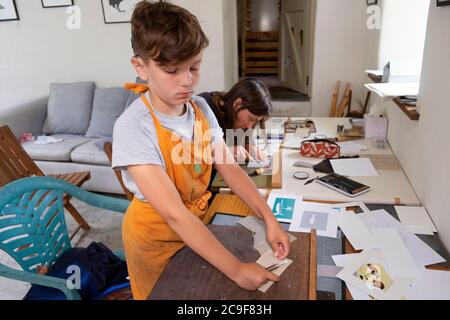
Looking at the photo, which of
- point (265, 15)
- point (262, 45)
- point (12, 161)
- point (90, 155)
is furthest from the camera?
point (265, 15)

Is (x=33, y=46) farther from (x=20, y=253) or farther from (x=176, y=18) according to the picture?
(x=176, y=18)

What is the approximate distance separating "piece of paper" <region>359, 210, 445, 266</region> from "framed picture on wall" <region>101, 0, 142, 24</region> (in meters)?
2.93

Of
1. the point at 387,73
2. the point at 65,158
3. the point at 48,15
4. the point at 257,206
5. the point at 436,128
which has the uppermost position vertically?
the point at 48,15

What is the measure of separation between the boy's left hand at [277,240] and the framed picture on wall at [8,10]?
3856 mm

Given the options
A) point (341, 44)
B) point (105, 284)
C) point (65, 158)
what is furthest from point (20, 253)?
point (341, 44)

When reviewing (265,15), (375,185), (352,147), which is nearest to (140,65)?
(375,185)

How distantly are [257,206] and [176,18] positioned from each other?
1.76ft

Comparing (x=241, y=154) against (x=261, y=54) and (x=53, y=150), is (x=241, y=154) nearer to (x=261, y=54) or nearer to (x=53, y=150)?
(x=53, y=150)

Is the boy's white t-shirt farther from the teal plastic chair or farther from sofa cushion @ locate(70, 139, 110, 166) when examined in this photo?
sofa cushion @ locate(70, 139, 110, 166)

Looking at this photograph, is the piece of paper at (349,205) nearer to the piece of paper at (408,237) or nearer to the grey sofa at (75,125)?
the piece of paper at (408,237)

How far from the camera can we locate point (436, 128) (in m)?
1.17

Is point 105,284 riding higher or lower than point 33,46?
lower

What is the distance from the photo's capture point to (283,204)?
132 centimetres

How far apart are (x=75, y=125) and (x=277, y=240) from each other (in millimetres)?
3043
